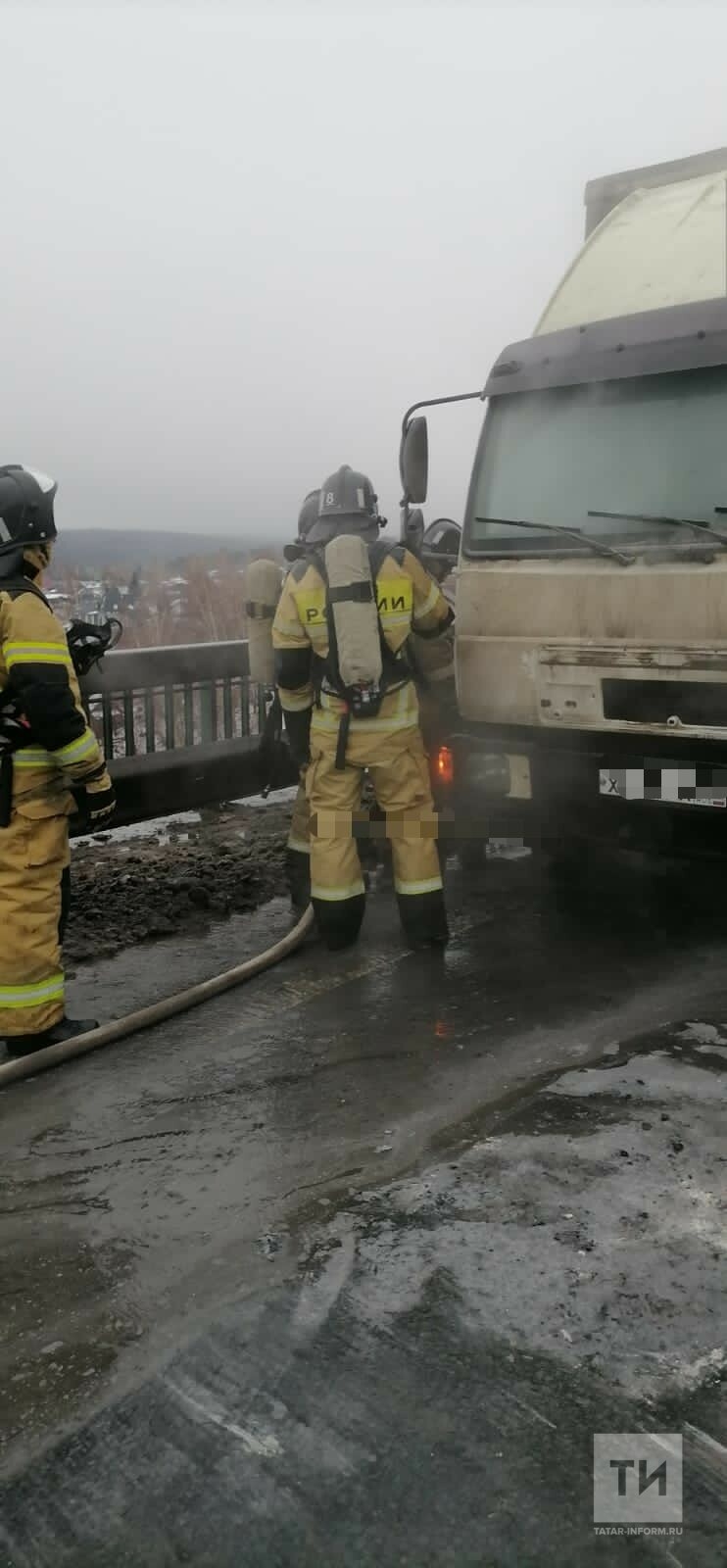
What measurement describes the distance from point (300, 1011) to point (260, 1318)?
1.90m

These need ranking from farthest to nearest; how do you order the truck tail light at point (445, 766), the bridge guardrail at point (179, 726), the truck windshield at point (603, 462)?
the bridge guardrail at point (179, 726)
the truck tail light at point (445, 766)
the truck windshield at point (603, 462)

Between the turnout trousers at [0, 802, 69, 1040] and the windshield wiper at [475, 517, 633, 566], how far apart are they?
6.94ft

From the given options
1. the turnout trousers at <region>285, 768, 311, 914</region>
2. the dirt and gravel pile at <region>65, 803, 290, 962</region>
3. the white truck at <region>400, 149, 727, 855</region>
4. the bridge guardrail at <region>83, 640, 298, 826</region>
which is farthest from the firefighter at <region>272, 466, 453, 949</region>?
the bridge guardrail at <region>83, 640, 298, 826</region>

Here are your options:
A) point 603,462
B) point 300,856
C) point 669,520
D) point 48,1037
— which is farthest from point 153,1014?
point 603,462

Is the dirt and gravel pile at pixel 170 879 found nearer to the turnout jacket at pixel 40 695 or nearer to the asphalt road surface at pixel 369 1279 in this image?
the asphalt road surface at pixel 369 1279

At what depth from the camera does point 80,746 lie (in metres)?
3.90

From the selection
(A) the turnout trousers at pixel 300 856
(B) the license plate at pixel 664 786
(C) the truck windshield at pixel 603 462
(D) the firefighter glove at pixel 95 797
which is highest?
(C) the truck windshield at pixel 603 462

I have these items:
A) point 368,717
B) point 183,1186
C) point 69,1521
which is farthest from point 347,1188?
point 368,717

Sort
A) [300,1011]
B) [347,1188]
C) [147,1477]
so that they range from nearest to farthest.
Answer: [147,1477]
[347,1188]
[300,1011]

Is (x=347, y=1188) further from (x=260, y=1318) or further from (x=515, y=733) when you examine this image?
(x=515, y=733)

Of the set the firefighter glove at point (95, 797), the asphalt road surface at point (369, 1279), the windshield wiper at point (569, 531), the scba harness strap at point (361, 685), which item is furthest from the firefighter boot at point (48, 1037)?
the windshield wiper at point (569, 531)

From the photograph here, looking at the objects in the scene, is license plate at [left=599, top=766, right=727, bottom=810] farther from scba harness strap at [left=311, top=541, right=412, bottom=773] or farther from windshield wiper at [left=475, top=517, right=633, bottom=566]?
scba harness strap at [left=311, top=541, right=412, bottom=773]

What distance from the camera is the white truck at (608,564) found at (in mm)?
4355

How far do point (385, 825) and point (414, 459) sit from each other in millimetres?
1698
